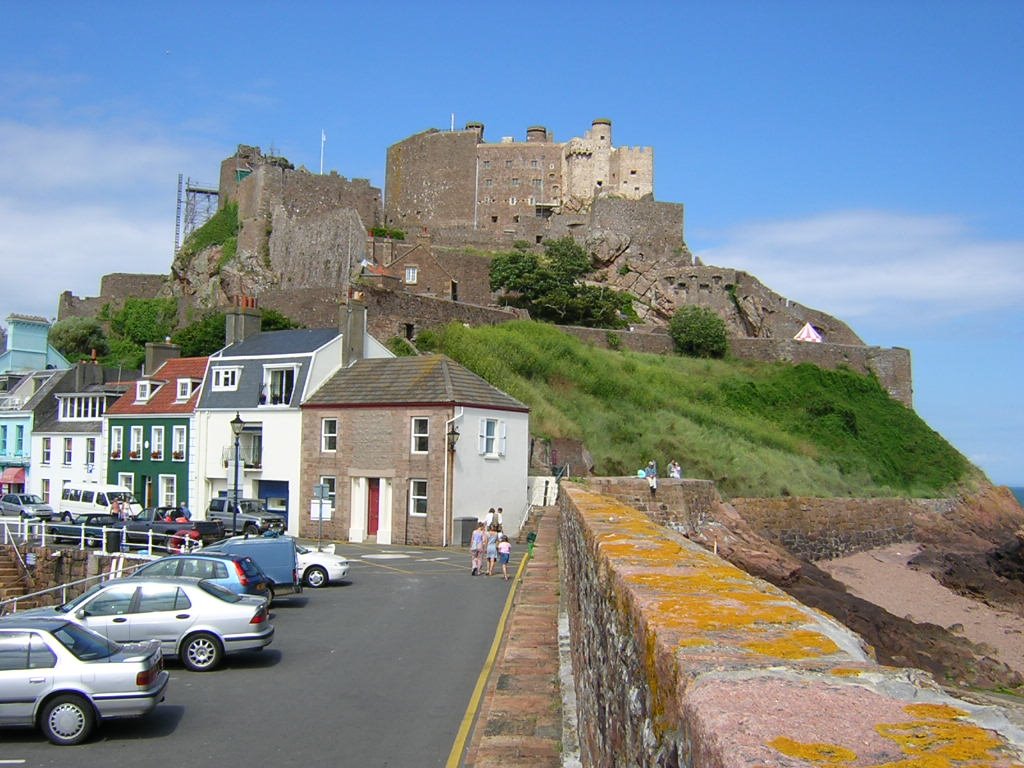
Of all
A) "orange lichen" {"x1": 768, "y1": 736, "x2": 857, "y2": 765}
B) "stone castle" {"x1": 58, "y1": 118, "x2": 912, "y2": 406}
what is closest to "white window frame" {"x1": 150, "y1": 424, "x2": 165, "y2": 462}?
"stone castle" {"x1": 58, "y1": 118, "x2": 912, "y2": 406}

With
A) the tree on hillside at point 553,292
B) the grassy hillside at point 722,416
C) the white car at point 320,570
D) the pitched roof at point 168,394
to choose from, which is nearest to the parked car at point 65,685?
the white car at point 320,570

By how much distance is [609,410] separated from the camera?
51500 millimetres

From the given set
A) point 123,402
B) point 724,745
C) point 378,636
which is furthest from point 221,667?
point 123,402

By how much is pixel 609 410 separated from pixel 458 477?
58.1 feet

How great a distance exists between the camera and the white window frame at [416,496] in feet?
117

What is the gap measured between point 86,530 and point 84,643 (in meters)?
20.1

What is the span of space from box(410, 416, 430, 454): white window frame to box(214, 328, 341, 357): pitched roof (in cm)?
644

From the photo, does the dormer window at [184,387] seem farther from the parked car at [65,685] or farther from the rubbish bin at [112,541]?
the parked car at [65,685]

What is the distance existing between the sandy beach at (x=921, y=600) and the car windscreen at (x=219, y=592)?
22693mm

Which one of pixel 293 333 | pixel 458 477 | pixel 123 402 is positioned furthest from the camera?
→ pixel 123 402

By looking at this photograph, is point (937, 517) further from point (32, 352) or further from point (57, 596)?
point (32, 352)

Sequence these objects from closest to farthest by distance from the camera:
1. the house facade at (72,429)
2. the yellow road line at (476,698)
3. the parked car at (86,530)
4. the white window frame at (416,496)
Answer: the yellow road line at (476,698)
the parked car at (86,530)
the white window frame at (416,496)
the house facade at (72,429)

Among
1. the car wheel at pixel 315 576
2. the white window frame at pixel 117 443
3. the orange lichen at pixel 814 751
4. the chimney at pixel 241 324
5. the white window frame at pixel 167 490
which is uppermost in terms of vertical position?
the chimney at pixel 241 324

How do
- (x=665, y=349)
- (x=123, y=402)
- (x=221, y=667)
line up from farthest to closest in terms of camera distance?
1. (x=665, y=349)
2. (x=123, y=402)
3. (x=221, y=667)
